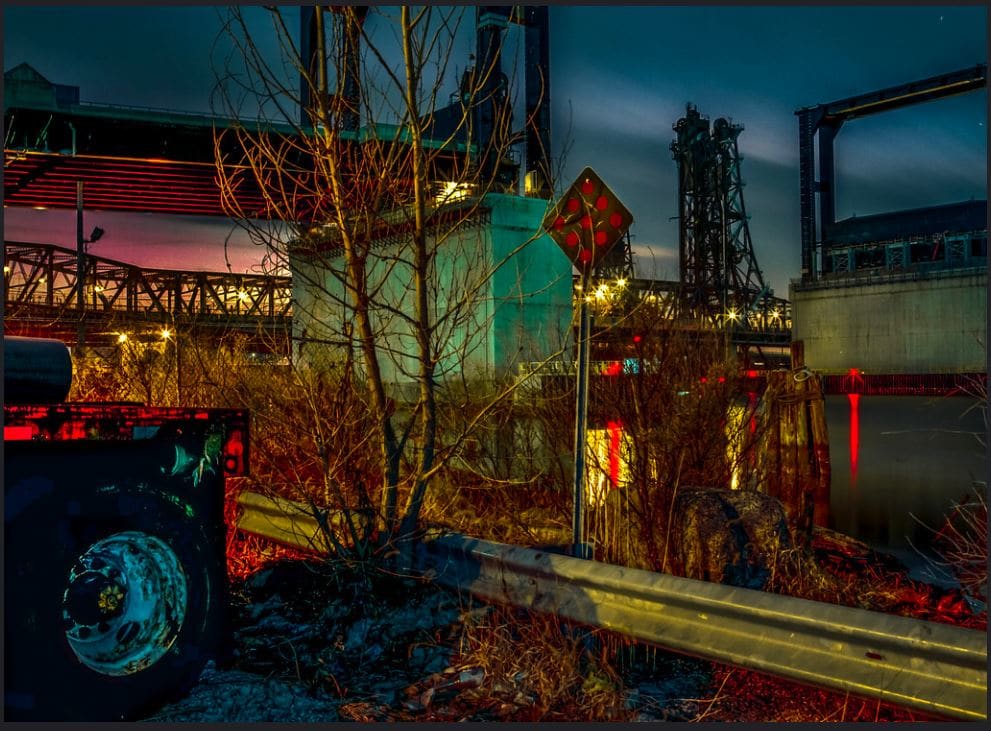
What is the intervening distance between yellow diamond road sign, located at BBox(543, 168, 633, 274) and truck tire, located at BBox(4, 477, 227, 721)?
3.22 m

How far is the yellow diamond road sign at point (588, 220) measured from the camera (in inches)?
256

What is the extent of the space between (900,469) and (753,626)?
31781 millimetres

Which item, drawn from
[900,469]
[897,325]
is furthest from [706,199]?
[900,469]

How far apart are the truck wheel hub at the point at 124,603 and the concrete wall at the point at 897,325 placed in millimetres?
61451

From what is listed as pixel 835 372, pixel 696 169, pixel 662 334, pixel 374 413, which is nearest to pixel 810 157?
pixel 696 169

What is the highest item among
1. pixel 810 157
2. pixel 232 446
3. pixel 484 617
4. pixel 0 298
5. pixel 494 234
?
pixel 810 157

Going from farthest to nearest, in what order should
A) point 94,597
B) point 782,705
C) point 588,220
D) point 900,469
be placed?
point 900,469 → point 588,220 → point 782,705 → point 94,597

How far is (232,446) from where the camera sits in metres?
5.17

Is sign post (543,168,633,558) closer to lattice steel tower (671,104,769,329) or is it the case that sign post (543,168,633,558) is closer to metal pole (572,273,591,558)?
metal pole (572,273,591,558)

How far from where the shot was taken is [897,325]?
6184 cm

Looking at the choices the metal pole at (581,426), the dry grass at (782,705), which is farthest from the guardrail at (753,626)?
the metal pole at (581,426)

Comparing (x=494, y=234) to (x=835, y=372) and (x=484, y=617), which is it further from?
(x=835, y=372)

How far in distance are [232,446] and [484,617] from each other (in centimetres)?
185

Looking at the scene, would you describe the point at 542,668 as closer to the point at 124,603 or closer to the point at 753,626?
the point at 753,626
